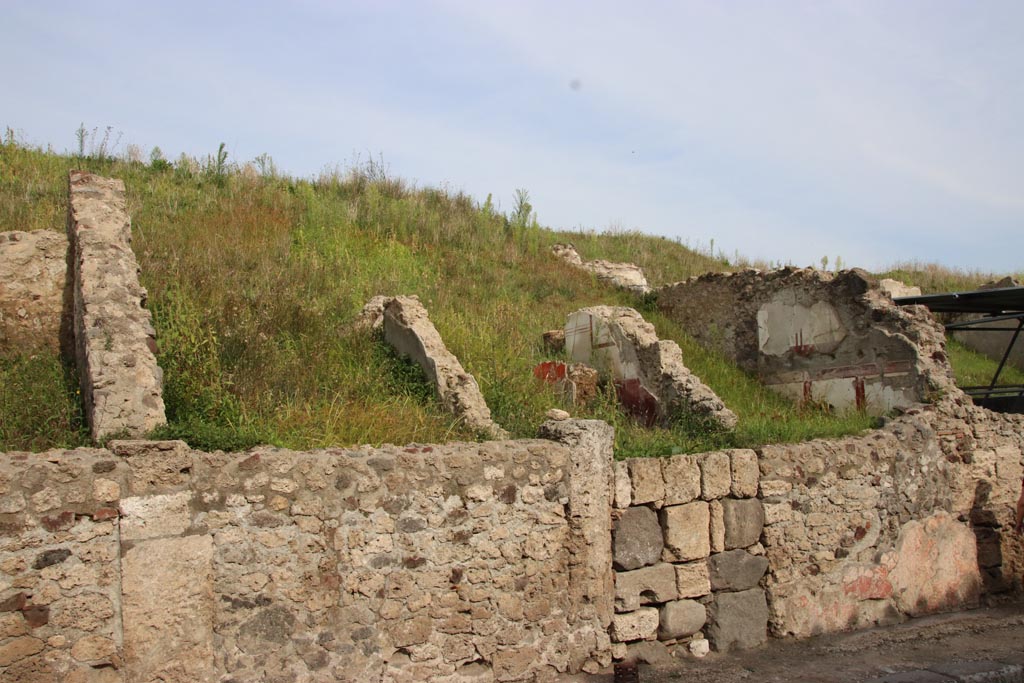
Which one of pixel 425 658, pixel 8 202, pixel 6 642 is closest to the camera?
pixel 6 642

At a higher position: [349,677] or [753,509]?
[753,509]

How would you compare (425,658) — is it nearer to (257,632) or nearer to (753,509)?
(257,632)

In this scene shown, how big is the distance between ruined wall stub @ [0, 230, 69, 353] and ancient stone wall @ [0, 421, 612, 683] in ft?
8.94

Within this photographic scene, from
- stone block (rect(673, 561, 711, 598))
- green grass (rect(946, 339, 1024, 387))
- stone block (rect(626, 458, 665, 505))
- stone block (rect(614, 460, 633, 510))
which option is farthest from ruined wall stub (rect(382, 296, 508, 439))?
green grass (rect(946, 339, 1024, 387))

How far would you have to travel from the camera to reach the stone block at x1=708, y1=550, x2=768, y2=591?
6590 millimetres

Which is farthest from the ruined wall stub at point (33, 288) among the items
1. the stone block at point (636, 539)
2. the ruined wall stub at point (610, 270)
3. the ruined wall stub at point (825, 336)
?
the ruined wall stub at point (610, 270)

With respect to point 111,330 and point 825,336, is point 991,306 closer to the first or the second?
point 825,336

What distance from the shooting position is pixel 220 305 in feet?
24.7

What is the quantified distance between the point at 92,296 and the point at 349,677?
3075mm

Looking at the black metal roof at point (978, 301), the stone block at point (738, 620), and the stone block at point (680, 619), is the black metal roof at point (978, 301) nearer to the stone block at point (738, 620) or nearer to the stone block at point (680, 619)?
the stone block at point (738, 620)

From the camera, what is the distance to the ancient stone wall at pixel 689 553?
20.6ft

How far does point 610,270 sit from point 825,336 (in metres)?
5.65

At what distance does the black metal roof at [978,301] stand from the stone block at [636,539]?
5297mm

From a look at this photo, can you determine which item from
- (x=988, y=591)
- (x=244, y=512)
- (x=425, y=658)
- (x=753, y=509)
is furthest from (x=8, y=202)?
(x=988, y=591)
